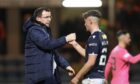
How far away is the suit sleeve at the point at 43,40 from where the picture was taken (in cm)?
1040

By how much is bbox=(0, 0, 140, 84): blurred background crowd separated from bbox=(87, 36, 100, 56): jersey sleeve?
11406 mm

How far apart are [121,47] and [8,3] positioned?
11.6m

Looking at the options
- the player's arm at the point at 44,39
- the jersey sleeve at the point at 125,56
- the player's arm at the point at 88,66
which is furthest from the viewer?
the jersey sleeve at the point at 125,56

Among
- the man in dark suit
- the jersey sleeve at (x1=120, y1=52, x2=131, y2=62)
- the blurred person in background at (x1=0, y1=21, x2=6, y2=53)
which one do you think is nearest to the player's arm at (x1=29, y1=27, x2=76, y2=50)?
the man in dark suit

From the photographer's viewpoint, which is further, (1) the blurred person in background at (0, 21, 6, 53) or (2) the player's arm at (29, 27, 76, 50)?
(1) the blurred person in background at (0, 21, 6, 53)

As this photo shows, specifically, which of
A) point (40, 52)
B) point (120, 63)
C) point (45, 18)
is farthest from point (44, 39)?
point (120, 63)

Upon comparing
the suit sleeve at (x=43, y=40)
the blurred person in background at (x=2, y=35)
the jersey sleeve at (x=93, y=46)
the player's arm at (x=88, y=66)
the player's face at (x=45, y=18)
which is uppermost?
the player's face at (x=45, y=18)

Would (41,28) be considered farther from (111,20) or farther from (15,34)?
(15,34)

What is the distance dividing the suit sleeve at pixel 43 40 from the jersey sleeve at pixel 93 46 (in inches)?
20.6

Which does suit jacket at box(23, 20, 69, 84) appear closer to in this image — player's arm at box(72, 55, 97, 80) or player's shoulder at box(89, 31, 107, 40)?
player's arm at box(72, 55, 97, 80)

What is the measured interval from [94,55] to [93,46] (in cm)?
15

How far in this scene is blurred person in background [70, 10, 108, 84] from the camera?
1062 centimetres

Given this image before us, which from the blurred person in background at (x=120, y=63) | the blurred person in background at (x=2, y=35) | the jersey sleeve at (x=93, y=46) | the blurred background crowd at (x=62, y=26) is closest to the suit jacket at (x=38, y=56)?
the jersey sleeve at (x=93, y=46)

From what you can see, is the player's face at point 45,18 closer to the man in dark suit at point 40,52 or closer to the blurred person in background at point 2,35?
the man in dark suit at point 40,52
